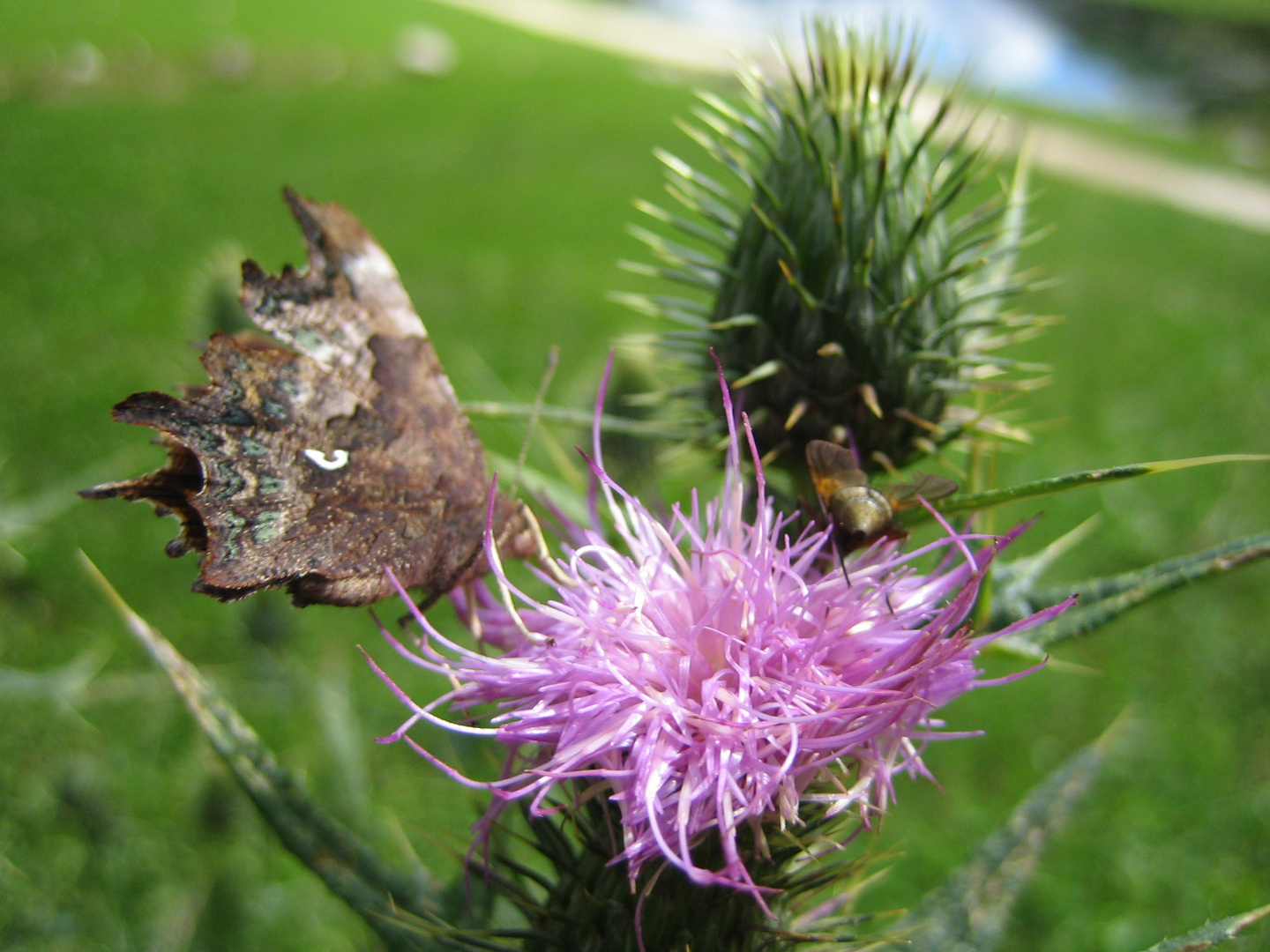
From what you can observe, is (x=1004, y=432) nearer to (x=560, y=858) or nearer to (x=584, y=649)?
(x=584, y=649)

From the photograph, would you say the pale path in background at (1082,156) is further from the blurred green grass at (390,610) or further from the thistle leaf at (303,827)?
the thistle leaf at (303,827)

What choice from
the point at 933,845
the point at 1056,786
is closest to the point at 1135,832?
the point at 933,845

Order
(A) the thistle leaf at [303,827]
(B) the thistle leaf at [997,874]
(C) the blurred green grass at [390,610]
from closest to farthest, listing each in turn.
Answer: (A) the thistle leaf at [303,827] < (B) the thistle leaf at [997,874] < (C) the blurred green grass at [390,610]

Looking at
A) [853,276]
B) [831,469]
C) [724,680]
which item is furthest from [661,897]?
[853,276]

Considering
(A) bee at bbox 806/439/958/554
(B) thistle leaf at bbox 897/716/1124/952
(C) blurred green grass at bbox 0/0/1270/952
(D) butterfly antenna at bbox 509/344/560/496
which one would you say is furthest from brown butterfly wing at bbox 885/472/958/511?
(C) blurred green grass at bbox 0/0/1270/952

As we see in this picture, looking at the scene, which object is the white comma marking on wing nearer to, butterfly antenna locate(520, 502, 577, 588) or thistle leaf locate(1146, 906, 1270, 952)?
butterfly antenna locate(520, 502, 577, 588)

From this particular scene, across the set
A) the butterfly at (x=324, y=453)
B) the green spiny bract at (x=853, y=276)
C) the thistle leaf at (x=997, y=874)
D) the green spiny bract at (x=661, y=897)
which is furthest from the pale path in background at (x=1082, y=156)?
the green spiny bract at (x=661, y=897)

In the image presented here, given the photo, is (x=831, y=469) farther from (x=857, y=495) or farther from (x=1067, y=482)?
(x=1067, y=482)
